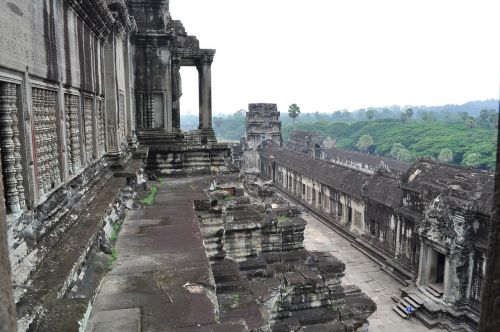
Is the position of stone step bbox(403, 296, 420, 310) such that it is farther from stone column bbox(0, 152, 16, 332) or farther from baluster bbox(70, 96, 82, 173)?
stone column bbox(0, 152, 16, 332)

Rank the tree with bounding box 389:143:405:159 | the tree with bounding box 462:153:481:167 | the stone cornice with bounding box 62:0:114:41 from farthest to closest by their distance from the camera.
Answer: the tree with bounding box 389:143:405:159
the tree with bounding box 462:153:481:167
the stone cornice with bounding box 62:0:114:41

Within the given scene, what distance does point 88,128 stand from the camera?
6977 mm

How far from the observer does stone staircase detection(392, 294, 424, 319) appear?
17094 mm

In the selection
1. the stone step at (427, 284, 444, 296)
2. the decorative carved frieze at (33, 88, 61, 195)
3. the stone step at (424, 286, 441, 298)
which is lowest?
the stone step at (424, 286, 441, 298)

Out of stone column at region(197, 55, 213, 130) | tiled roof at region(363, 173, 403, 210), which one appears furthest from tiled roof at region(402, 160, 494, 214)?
stone column at region(197, 55, 213, 130)

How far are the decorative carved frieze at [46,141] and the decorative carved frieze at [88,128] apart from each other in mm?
1740

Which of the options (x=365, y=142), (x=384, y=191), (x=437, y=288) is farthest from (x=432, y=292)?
(x=365, y=142)

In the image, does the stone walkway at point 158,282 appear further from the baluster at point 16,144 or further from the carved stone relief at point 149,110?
the carved stone relief at point 149,110

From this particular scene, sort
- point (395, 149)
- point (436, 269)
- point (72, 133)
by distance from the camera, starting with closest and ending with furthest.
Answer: point (72, 133) < point (436, 269) < point (395, 149)

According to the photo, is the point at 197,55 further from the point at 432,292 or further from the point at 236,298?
the point at 432,292

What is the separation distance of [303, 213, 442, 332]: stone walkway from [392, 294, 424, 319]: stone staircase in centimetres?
22

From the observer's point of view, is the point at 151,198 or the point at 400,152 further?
the point at 400,152

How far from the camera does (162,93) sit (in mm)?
14820

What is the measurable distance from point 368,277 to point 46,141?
62.7 ft
